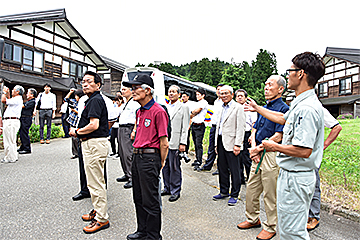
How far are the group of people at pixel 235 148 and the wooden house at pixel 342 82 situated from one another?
24.4m

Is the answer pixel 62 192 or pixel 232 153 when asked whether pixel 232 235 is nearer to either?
pixel 232 153

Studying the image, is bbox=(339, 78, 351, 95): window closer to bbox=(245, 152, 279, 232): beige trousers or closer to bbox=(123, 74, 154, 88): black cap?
bbox=(245, 152, 279, 232): beige trousers

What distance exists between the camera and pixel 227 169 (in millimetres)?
4648

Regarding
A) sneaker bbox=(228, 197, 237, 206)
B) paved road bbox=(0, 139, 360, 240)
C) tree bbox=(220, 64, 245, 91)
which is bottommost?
paved road bbox=(0, 139, 360, 240)

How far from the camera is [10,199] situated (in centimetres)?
441

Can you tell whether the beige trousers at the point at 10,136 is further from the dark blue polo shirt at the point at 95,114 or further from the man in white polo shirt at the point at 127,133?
the dark blue polo shirt at the point at 95,114

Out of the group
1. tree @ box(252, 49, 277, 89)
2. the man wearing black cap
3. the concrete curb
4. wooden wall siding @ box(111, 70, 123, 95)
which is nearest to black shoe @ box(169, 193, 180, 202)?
the man wearing black cap

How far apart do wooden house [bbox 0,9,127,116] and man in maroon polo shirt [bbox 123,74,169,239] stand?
14.6m

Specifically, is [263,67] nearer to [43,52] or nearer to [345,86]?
[345,86]

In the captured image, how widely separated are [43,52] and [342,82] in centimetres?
3033

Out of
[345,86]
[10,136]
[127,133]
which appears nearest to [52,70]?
[10,136]

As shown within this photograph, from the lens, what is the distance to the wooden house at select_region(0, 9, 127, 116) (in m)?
16.1

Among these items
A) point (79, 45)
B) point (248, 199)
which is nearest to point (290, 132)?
point (248, 199)

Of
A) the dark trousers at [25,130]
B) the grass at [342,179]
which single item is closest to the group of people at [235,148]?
the grass at [342,179]
